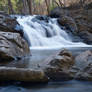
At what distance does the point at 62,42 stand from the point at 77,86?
32.2ft

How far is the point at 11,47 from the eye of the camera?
6.81m

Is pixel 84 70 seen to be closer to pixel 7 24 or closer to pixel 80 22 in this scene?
pixel 7 24

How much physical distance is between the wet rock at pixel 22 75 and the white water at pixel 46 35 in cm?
814

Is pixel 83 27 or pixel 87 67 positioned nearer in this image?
pixel 87 67

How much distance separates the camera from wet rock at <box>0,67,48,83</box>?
3.57m

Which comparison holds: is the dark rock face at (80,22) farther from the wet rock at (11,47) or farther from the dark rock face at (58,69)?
the dark rock face at (58,69)

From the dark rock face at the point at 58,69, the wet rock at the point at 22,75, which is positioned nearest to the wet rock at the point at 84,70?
the dark rock face at the point at 58,69

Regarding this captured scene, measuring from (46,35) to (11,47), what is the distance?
23.8ft

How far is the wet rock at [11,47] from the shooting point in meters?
6.30

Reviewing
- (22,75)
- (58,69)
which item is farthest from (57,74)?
(22,75)

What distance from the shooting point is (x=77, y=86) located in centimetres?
357

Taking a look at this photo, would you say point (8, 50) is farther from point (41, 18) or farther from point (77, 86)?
point (41, 18)

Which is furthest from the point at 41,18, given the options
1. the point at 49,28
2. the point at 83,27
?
the point at 83,27

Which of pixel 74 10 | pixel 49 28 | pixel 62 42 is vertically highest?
pixel 74 10
